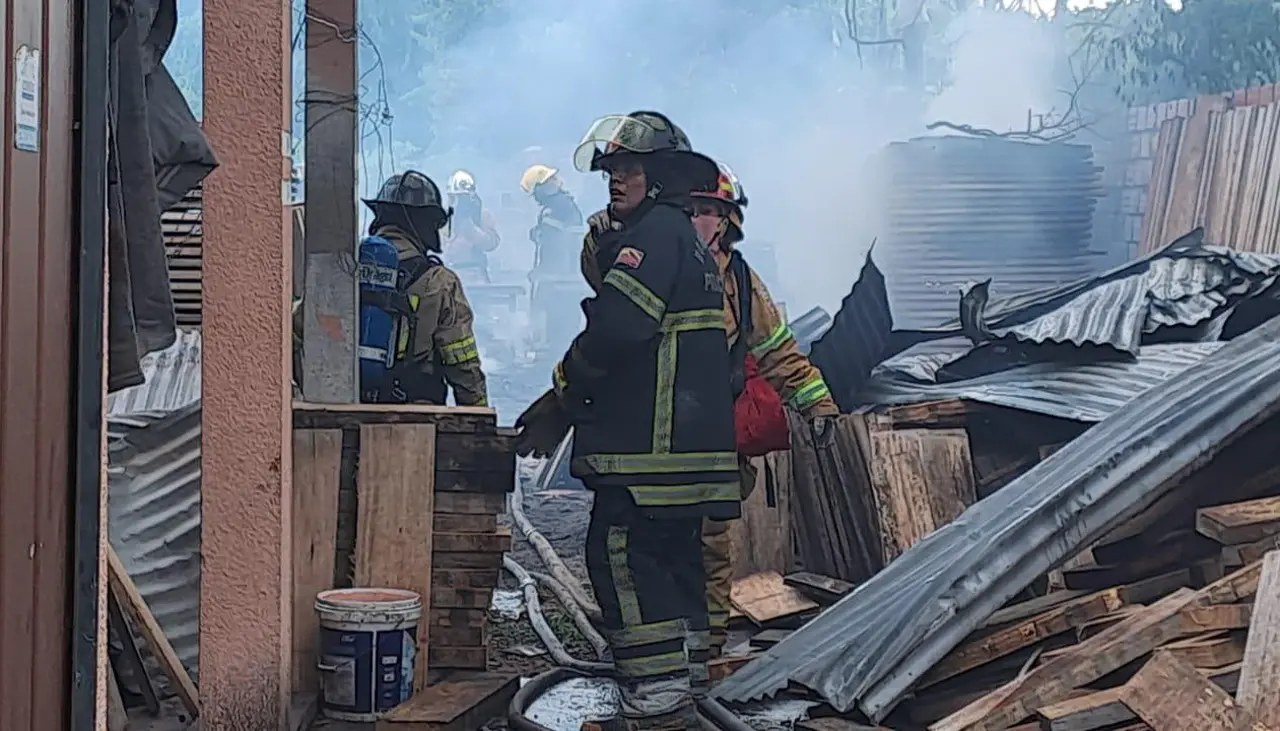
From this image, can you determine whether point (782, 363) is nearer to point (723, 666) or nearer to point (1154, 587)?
point (723, 666)

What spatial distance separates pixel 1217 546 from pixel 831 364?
141 inches

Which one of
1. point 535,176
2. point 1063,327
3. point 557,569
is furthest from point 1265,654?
point 535,176

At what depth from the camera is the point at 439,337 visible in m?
6.64

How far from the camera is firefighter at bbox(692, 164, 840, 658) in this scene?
5.57 metres

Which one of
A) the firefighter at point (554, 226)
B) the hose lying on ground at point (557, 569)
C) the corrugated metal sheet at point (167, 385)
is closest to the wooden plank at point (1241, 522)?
the hose lying on ground at point (557, 569)

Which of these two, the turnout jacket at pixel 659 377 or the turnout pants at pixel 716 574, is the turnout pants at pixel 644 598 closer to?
the turnout jacket at pixel 659 377

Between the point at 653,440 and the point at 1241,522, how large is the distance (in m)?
1.96

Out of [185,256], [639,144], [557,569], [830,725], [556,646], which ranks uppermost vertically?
[639,144]

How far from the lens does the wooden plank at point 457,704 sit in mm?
4250

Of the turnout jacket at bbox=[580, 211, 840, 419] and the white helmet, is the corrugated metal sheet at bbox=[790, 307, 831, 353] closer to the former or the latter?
the turnout jacket at bbox=[580, 211, 840, 419]

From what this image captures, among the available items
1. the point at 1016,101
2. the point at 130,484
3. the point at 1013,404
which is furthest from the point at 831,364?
the point at 1016,101

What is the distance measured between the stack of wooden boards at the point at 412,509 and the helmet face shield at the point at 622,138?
1.02 metres

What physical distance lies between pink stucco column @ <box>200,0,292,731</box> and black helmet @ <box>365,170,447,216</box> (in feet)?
8.44

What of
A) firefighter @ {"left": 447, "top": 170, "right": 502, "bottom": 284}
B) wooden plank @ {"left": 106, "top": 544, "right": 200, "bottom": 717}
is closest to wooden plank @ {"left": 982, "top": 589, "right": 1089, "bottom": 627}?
wooden plank @ {"left": 106, "top": 544, "right": 200, "bottom": 717}
